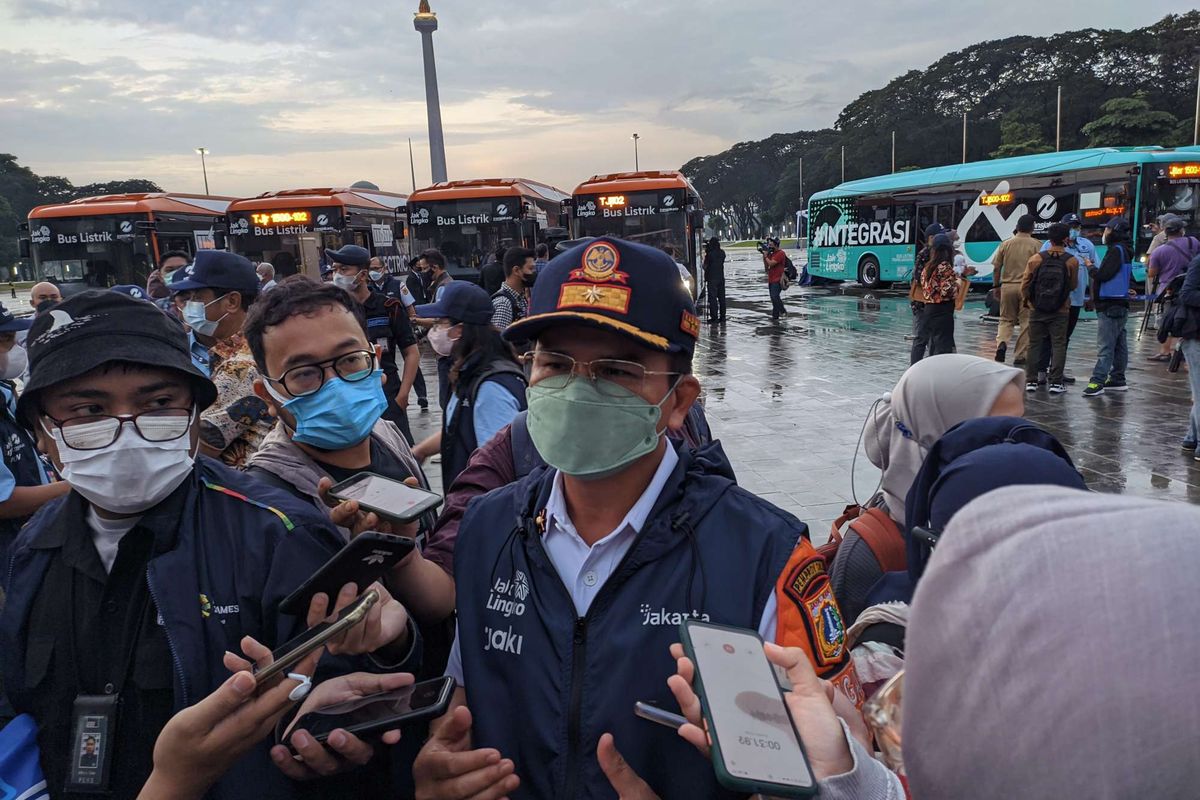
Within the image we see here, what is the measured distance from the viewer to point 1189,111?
40.9 metres

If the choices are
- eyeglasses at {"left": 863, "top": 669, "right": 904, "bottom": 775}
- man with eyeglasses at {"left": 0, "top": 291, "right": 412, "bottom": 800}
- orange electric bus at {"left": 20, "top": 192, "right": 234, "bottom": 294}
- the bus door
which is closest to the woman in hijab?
eyeglasses at {"left": 863, "top": 669, "right": 904, "bottom": 775}

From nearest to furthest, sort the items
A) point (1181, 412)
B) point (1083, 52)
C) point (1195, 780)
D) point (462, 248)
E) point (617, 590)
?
point (1195, 780) → point (617, 590) → point (1181, 412) → point (462, 248) → point (1083, 52)

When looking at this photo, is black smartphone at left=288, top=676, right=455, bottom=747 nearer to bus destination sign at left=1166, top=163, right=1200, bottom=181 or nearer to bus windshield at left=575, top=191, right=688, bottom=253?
bus windshield at left=575, top=191, right=688, bottom=253

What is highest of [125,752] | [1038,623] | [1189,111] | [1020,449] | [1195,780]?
[1189,111]

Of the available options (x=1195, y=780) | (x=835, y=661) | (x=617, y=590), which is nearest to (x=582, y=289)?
(x=617, y=590)

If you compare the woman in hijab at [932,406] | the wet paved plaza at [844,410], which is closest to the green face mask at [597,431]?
the woman in hijab at [932,406]

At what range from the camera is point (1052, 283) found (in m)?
8.94

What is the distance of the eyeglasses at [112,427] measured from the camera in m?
1.68

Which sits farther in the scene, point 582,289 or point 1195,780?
point 582,289

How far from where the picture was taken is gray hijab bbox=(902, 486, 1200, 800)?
0.58 m

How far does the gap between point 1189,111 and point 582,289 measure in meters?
52.7

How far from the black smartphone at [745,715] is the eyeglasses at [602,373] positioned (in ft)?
2.01

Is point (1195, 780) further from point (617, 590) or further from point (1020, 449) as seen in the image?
point (1020, 449)

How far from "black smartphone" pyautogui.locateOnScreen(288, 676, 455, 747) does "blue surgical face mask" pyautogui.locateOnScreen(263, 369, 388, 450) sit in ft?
3.35
